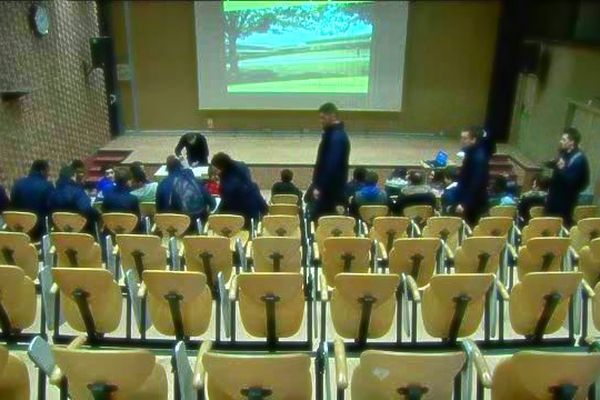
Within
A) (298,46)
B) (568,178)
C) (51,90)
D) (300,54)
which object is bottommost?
(568,178)

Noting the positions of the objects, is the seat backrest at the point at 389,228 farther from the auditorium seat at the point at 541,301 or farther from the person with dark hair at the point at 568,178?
the person with dark hair at the point at 568,178

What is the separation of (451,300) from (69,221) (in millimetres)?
2872

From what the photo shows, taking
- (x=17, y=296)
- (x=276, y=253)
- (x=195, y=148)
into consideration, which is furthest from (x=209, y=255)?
(x=195, y=148)

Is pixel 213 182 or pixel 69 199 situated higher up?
pixel 69 199

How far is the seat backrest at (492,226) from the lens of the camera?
13.4 feet

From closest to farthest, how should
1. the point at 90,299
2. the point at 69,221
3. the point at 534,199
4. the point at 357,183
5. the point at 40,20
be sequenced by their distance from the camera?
1. the point at 90,299
2. the point at 69,221
3. the point at 534,199
4. the point at 357,183
5. the point at 40,20

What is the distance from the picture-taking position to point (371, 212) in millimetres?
4883

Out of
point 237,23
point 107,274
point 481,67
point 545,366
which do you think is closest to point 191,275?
point 107,274

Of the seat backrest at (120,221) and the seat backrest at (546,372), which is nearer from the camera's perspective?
the seat backrest at (546,372)

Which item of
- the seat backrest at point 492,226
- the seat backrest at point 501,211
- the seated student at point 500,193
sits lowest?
the seated student at point 500,193

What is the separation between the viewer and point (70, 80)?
791 centimetres

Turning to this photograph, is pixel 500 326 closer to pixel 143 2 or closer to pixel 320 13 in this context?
Answer: pixel 320 13

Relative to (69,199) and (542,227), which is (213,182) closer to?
(69,199)

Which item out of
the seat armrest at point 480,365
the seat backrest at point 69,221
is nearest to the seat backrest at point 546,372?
the seat armrest at point 480,365
